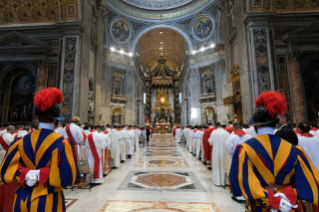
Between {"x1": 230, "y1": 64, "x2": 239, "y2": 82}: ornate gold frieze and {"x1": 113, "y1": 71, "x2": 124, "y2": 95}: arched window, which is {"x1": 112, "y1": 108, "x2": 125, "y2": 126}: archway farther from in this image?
{"x1": 230, "y1": 64, "x2": 239, "y2": 82}: ornate gold frieze

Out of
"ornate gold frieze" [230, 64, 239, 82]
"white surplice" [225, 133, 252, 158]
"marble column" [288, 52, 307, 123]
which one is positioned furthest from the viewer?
"ornate gold frieze" [230, 64, 239, 82]

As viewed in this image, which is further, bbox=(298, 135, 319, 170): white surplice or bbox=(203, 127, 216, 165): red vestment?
bbox=(203, 127, 216, 165): red vestment

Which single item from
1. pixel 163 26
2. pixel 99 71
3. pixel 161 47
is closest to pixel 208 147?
pixel 99 71

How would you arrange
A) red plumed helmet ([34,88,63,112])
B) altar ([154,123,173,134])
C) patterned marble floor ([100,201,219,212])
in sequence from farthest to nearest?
altar ([154,123,173,134]), patterned marble floor ([100,201,219,212]), red plumed helmet ([34,88,63,112])

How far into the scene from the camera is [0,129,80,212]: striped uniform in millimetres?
1611

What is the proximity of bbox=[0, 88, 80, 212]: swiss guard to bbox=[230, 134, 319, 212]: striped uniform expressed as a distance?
1.50m

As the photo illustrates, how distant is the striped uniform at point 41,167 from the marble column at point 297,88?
10.4 m

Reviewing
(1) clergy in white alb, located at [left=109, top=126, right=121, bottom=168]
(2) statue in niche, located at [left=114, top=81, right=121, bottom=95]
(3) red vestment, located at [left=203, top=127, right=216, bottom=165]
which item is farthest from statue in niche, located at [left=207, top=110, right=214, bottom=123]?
(1) clergy in white alb, located at [left=109, top=126, right=121, bottom=168]

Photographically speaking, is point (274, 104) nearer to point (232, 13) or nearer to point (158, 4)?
point (232, 13)

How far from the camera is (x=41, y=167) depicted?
1668 millimetres

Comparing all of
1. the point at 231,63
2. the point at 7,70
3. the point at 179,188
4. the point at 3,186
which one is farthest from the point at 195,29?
the point at 3,186

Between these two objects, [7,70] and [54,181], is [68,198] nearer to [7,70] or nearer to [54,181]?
[54,181]

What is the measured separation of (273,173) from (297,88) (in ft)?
31.6

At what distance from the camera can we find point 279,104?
1616 mm
